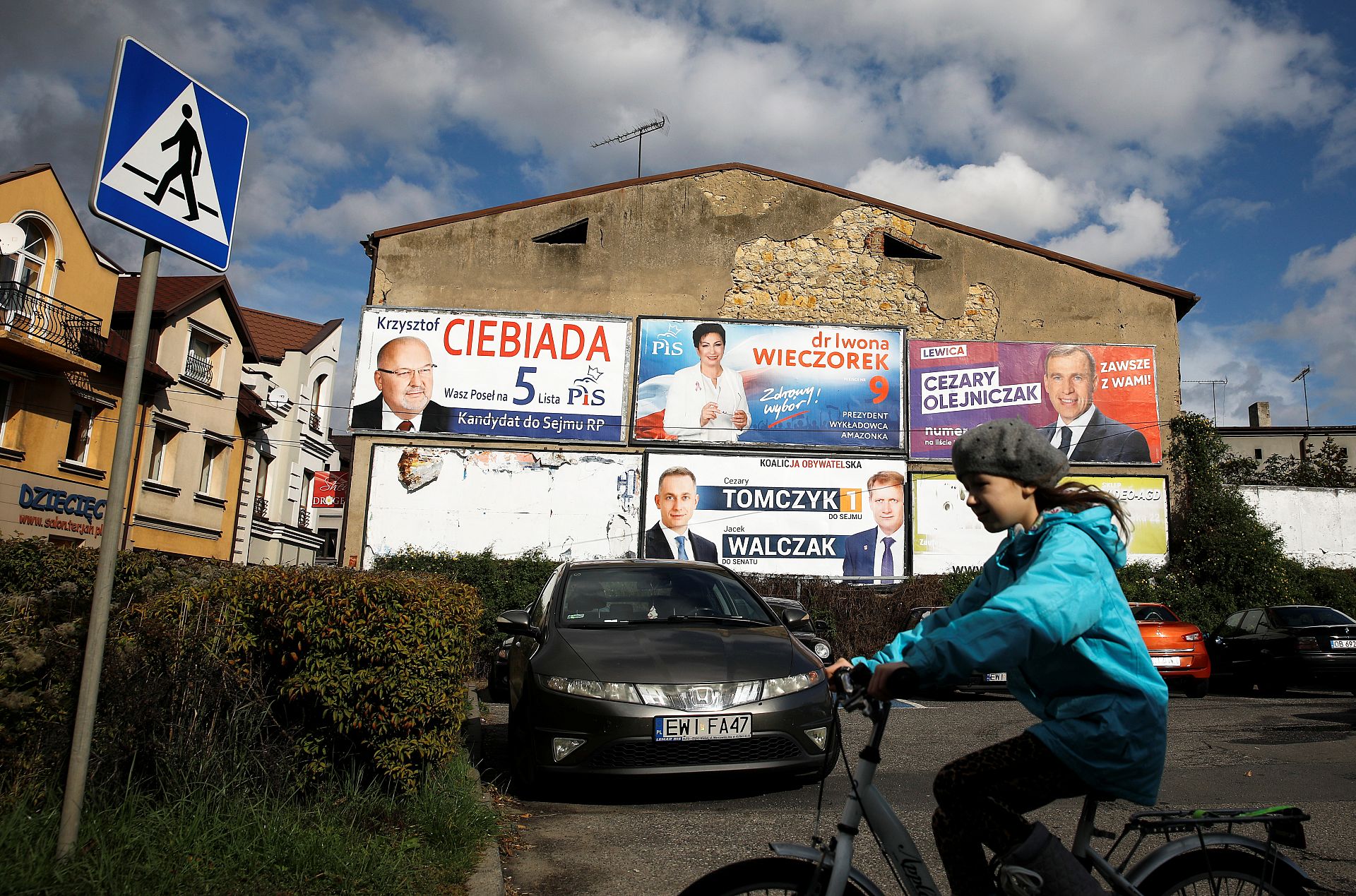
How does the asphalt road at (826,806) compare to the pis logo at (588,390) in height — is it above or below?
below

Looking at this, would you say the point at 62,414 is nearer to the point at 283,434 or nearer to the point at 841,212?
the point at 283,434

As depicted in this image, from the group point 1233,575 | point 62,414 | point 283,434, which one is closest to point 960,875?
point 1233,575

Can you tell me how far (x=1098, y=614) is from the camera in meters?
2.22

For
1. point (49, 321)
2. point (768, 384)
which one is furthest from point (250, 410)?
point (768, 384)

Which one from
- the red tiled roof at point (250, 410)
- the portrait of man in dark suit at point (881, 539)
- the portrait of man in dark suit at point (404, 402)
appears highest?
the red tiled roof at point (250, 410)

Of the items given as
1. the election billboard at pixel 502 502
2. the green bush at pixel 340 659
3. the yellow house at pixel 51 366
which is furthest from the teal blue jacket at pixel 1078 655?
the yellow house at pixel 51 366

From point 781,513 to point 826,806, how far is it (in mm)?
16115

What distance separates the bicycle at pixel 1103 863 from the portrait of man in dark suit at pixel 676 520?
19086mm

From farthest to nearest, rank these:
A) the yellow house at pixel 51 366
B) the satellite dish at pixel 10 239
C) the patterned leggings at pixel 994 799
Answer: the yellow house at pixel 51 366, the satellite dish at pixel 10 239, the patterned leggings at pixel 994 799

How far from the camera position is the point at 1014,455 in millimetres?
2441

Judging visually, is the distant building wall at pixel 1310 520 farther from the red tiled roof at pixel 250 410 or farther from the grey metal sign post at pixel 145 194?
the red tiled roof at pixel 250 410

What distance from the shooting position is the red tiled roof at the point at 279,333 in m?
35.8

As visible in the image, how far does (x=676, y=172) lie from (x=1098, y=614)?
2402cm

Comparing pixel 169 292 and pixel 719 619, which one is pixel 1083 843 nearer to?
pixel 719 619
